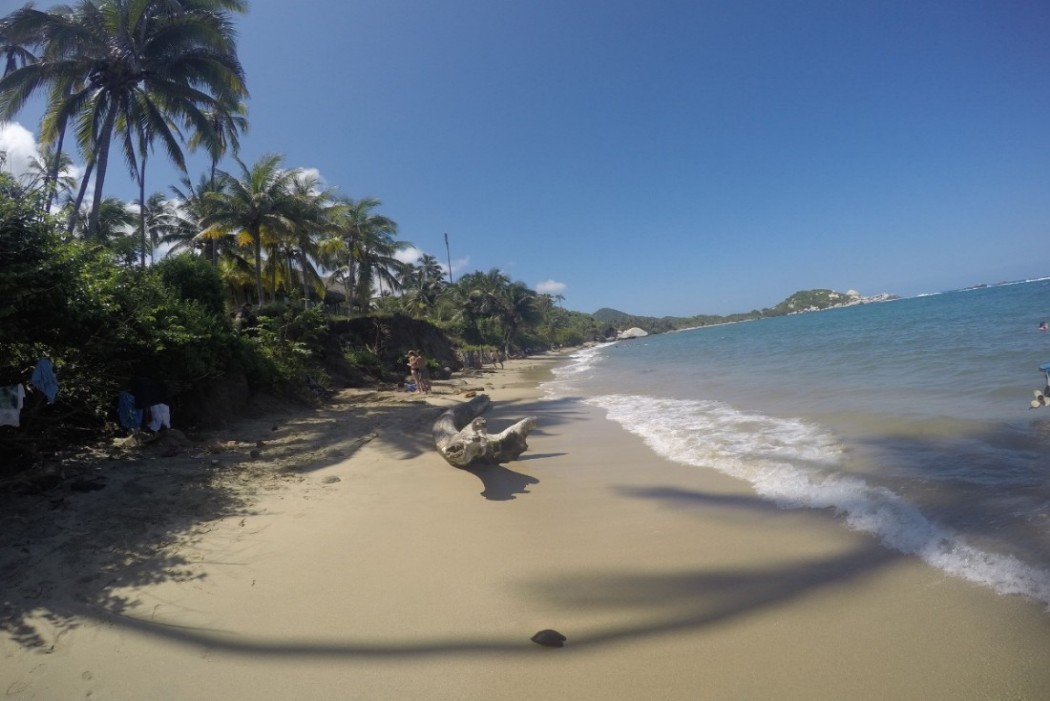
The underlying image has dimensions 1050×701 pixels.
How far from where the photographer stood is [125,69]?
44.4ft

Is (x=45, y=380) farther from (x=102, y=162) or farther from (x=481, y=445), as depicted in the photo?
(x=102, y=162)

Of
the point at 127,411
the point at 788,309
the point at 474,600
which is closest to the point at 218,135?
the point at 127,411

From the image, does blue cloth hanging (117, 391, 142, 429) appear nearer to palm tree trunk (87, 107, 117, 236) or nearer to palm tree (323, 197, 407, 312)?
palm tree trunk (87, 107, 117, 236)

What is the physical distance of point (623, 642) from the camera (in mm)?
2693

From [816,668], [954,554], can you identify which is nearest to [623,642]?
[816,668]

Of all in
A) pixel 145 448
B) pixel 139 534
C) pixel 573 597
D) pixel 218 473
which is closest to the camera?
pixel 573 597

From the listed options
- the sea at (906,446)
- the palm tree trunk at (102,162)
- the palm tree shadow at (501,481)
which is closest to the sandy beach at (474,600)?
the palm tree shadow at (501,481)

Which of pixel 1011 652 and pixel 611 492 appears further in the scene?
pixel 611 492

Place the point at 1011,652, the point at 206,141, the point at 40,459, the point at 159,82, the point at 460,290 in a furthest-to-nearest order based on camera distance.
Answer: the point at 460,290 → the point at 206,141 → the point at 159,82 → the point at 40,459 → the point at 1011,652

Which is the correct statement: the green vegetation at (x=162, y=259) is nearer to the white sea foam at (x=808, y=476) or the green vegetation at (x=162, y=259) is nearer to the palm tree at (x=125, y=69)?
the palm tree at (x=125, y=69)

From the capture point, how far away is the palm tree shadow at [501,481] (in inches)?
218

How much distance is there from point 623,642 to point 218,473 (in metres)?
5.49

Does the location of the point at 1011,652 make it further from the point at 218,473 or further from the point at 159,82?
the point at 159,82

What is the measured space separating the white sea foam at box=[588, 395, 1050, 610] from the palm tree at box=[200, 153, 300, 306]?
16398mm
